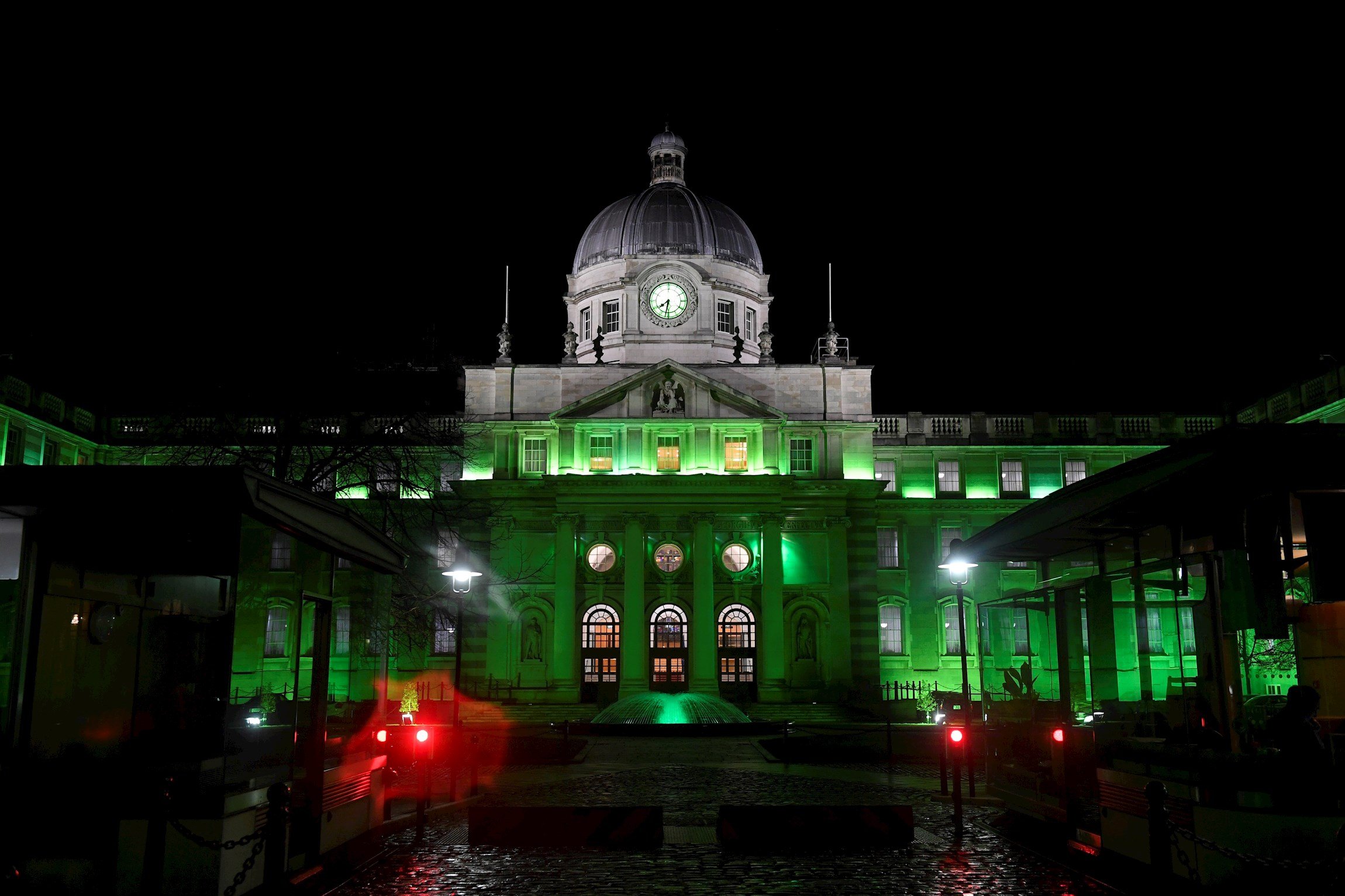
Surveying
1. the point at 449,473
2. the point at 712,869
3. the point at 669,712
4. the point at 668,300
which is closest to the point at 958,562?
the point at 712,869

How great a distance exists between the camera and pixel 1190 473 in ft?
38.9

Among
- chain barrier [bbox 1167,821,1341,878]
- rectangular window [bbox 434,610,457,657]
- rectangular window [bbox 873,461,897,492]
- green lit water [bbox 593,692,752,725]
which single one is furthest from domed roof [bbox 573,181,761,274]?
chain barrier [bbox 1167,821,1341,878]

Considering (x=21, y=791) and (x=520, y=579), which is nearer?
(x=21, y=791)

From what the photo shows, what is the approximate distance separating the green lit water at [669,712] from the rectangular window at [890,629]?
16634mm

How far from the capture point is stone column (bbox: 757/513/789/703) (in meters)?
50.3

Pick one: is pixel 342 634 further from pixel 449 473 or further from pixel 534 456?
pixel 449 473

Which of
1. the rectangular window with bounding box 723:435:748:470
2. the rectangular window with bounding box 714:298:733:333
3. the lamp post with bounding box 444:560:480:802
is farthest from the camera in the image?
the rectangular window with bounding box 714:298:733:333

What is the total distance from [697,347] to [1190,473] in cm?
4833

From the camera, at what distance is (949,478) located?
190ft

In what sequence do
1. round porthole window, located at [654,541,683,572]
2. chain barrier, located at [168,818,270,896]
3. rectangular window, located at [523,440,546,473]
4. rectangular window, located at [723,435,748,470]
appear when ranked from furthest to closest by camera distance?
rectangular window, located at [523,440,546,473]
rectangular window, located at [723,435,748,470]
round porthole window, located at [654,541,683,572]
chain barrier, located at [168,818,270,896]

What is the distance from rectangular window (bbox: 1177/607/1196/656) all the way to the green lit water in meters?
25.6

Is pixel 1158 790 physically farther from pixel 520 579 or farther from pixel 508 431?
pixel 508 431

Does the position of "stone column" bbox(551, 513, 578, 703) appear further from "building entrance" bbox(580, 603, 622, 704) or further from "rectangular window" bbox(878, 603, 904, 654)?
"rectangular window" bbox(878, 603, 904, 654)

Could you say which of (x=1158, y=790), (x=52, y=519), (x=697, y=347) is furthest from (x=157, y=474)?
(x=697, y=347)
